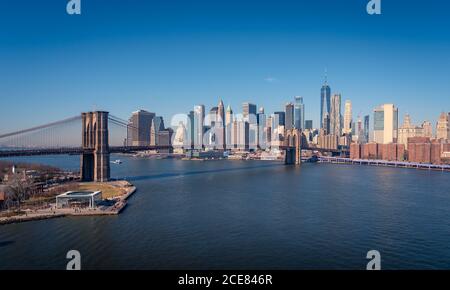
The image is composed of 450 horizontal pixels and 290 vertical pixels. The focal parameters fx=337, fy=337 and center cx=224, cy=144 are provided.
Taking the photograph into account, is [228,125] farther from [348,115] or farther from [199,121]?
[348,115]

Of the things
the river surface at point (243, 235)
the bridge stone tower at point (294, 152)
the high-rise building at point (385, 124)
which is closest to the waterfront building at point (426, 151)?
the bridge stone tower at point (294, 152)

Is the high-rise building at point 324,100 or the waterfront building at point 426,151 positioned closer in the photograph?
the waterfront building at point 426,151

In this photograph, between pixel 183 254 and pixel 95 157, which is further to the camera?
pixel 95 157

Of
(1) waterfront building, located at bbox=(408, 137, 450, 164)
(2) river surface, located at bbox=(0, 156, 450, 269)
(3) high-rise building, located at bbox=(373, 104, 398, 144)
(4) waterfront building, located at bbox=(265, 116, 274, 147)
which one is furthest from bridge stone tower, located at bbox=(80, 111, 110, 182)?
(3) high-rise building, located at bbox=(373, 104, 398, 144)

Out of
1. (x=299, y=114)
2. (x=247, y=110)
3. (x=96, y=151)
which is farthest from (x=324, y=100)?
(x=96, y=151)

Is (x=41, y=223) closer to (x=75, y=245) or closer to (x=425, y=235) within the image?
(x=75, y=245)

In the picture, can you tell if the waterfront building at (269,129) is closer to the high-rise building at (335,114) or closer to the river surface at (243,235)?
the high-rise building at (335,114)
